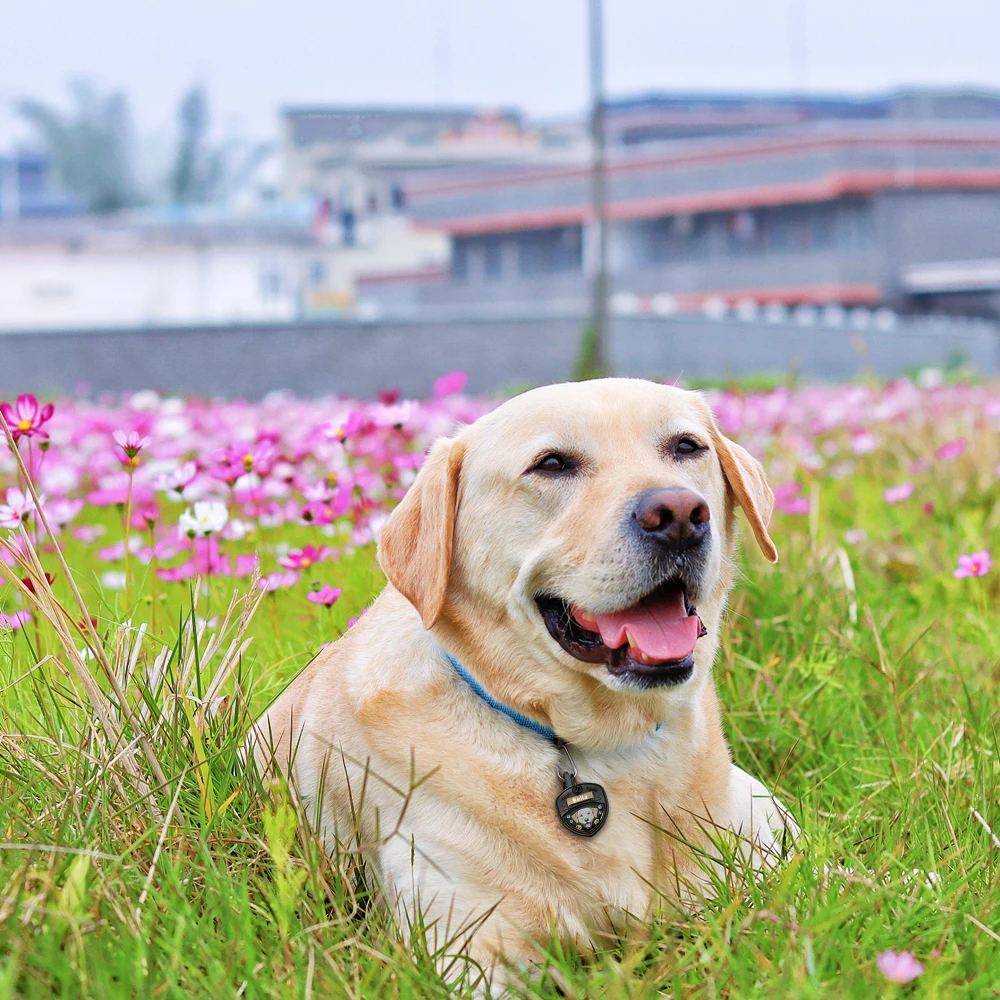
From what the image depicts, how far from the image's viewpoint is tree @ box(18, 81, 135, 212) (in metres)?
88.1

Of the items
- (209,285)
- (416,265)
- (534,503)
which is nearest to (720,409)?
(534,503)

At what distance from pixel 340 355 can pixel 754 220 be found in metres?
20.7

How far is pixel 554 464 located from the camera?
9.43 feet

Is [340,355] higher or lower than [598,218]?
lower

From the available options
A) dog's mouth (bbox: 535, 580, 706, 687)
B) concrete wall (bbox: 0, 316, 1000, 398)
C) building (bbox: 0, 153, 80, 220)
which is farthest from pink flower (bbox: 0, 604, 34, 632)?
building (bbox: 0, 153, 80, 220)

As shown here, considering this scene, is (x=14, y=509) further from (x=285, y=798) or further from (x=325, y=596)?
(x=285, y=798)

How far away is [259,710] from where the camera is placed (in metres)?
3.43

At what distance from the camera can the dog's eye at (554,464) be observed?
113 inches

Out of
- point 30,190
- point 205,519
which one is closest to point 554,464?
point 205,519

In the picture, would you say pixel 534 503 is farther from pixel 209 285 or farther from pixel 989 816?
pixel 209 285

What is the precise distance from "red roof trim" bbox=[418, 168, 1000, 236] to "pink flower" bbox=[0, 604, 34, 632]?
33.7 meters

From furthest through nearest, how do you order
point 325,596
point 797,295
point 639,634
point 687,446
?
point 797,295 → point 325,596 → point 687,446 → point 639,634

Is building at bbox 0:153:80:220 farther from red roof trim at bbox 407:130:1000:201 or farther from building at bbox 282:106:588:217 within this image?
red roof trim at bbox 407:130:1000:201

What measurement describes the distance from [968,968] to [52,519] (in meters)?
3.20
